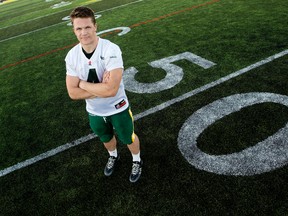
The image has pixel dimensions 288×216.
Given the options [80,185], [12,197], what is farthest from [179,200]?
[12,197]

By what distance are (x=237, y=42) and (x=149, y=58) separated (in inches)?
79.0

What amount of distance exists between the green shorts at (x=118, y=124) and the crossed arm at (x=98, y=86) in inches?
13.3

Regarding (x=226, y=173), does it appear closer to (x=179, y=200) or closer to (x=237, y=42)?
(x=179, y=200)

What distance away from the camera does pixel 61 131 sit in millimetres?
4516

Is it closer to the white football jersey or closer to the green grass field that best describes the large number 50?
the green grass field

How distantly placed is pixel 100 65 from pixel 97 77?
0.48 feet

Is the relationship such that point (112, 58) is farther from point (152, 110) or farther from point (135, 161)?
point (152, 110)

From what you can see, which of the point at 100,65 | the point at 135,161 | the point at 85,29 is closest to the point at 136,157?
the point at 135,161

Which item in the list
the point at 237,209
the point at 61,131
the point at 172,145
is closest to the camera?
the point at 237,209

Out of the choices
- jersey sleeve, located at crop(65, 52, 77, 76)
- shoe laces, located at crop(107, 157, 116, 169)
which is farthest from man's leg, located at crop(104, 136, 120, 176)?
jersey sleeve, located at crop(65, 52, 77, 76)

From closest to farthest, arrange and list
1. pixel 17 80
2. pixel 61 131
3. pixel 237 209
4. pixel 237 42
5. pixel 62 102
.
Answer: pixel 237 209 < pixel 61 131 < pixel 62 102 < pixel 237 42 < pixel 17 80

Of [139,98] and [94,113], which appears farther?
[139,98]

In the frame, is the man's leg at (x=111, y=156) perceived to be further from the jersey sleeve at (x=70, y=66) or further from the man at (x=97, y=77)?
the jersey sleeve at (x=70, y=66)

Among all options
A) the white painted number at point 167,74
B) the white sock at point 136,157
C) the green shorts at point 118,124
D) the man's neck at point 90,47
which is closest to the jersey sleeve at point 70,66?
the man's neck at point 90,47
